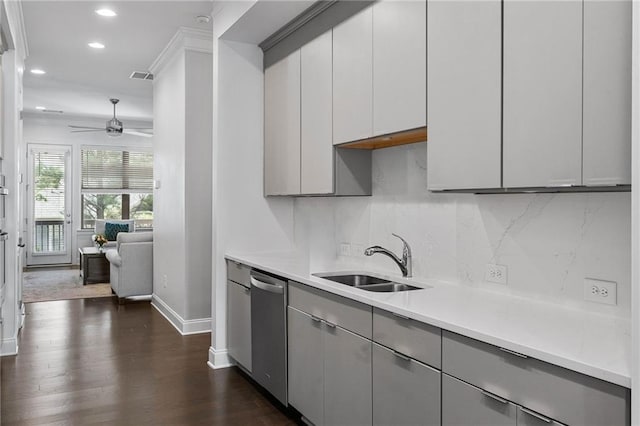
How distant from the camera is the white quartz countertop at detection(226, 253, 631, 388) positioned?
1.41m

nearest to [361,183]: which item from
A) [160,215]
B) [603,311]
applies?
[603,311]

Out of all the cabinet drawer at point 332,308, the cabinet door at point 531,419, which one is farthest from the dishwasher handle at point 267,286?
the cabinet door at point 531,419

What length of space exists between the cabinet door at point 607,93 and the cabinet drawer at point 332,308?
1.11 m

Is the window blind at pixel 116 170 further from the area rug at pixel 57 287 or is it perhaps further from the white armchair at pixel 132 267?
the white armchair at pixel 132 267

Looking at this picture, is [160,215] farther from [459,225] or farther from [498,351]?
[498,351]

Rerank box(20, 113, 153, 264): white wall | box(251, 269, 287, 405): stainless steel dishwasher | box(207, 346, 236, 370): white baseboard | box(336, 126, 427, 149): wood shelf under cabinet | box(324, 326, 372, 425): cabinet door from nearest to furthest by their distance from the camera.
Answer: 1. box(324, 326, 372, 425): cabinet door
2. box(336, 126, 427, 149): wood shelf under cabinet
3. box(251, 269, 287, 405): stainless steel dishwasher
4. box(207, 346, 236, 370): white baseboard
5. box(20, 113, 153, 264): white wall

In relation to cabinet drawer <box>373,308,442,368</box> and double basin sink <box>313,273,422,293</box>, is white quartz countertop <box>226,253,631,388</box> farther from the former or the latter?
double basin sink <box>313,273,422,293</box>

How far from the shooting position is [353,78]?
2922 mm

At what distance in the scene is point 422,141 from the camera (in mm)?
2873

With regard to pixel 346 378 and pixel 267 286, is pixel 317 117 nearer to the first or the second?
pixel 267 286

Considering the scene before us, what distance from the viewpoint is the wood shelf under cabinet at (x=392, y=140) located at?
2.58m

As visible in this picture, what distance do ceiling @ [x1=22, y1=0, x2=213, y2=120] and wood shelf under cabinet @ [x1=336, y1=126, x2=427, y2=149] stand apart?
2093mm

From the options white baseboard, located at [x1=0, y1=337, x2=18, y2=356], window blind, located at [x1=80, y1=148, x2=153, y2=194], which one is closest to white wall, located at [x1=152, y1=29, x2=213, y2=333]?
white baseboard, located at [x1=0, y1=337, x2=18, y2=356]

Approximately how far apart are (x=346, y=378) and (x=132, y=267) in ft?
15.6
